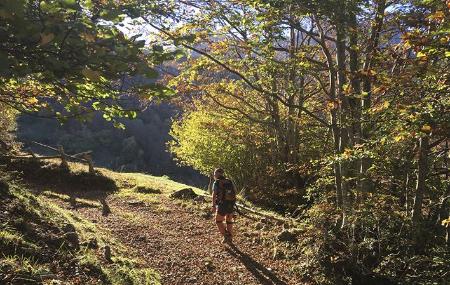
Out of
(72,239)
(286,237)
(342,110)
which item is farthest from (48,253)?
(342,110)

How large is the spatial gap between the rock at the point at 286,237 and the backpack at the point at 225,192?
4.50 feet

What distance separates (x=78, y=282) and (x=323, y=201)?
611cm

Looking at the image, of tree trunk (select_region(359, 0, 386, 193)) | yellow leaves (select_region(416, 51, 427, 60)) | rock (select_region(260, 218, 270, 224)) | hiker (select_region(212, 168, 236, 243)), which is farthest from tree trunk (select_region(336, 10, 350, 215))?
yellow leaves (select_region(416, 51, 427, 60))

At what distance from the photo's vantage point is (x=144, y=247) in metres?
8.32

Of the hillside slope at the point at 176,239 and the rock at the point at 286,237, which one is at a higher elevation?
the rock at the point at 286,237

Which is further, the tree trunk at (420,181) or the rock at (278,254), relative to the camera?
the rock at (278,254)

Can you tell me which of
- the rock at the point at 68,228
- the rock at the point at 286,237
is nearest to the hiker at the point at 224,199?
the rock at the point at 286,237

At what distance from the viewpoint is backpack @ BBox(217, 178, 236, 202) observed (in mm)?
9062

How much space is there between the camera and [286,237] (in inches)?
367

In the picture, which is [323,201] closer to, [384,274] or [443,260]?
[384,274]

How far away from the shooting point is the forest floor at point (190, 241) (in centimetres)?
761

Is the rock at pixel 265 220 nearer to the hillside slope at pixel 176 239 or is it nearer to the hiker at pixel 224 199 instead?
the hillside slope at pixel 176 239

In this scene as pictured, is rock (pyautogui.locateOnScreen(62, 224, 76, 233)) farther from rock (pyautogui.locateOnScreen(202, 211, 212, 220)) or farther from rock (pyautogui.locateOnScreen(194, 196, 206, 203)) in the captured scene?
rock (pyautogui.locateOnScreen(194, 196, 206, 203))

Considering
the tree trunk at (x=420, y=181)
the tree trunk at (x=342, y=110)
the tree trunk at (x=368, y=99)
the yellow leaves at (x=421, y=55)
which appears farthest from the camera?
the tree trunk at (x=342, y=110)
